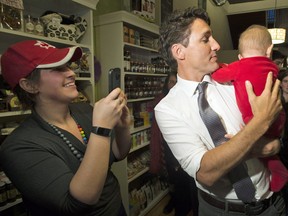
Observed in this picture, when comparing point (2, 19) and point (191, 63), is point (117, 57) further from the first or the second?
point (191, 63)

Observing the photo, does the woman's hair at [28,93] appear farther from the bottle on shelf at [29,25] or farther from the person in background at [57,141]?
the bottle on shelf at [29,25]

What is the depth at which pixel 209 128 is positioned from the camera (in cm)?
Answer: 95

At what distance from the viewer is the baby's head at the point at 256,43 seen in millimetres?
1087

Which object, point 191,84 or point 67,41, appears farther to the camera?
point 67,41

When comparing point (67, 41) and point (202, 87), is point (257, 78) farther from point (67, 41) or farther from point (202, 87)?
point (67, 41)

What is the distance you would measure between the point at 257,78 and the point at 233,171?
42 centimetres

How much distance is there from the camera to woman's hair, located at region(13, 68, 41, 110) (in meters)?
1.00

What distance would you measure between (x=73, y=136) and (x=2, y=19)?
94cm

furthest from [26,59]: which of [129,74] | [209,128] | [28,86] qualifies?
[129,74]

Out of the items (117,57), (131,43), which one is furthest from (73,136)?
(131,43)

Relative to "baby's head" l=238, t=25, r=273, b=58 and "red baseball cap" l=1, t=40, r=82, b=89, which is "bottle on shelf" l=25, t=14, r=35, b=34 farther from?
"baby's head" l=238, t=25, r=273, b=58

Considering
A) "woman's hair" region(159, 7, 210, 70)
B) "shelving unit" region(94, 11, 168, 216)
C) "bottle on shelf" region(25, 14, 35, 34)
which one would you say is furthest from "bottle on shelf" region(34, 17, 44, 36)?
"woman's hair" region(159, 7, 210, 70)

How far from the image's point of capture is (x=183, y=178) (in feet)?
8.23

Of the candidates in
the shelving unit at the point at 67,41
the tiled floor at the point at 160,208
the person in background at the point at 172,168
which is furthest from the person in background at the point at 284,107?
the shelving unit at the point at 67,41
